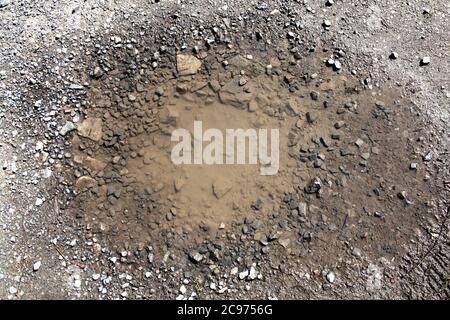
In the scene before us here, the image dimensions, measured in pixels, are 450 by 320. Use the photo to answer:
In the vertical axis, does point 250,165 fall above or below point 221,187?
above

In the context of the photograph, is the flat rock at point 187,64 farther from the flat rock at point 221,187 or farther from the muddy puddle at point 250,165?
the flat rock at point 221,187

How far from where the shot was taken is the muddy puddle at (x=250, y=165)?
4332 mm

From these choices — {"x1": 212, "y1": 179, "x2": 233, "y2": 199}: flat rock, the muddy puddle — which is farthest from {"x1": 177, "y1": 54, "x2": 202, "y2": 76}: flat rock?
{"x1": 212, "y1": 179, "x2": 233, "y2": 199}: flat rock

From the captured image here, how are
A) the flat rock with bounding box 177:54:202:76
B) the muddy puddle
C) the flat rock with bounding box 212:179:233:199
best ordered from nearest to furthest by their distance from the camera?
1. the muddy puddle
2. the flat rock with bounding box 212:179:233:199
3. the flat rock with bounding box 177:54:202:76

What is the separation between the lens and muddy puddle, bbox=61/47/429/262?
433 centimetres

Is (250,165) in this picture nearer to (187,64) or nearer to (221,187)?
(221,187)

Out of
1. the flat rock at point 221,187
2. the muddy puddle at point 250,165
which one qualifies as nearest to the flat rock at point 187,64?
the muddy puddle at point 250,165

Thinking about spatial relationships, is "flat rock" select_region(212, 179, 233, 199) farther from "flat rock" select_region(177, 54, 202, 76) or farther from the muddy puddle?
"flat rock" select_region(177, 54, 202, 76)

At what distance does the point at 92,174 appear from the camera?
180 inches

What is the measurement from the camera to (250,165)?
456cm

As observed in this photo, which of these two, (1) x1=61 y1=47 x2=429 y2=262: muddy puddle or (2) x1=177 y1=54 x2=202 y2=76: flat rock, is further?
(2) x1=177 y1=54 x2=202 y2=76: flat rock

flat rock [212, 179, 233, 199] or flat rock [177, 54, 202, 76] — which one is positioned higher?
flat rock [177, 54, 202, 76]

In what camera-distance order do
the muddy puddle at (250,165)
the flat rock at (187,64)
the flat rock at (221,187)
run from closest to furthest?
the muddy puddle at (250,165)
the flat rock at (221,187)
the flat rock at (187,64)

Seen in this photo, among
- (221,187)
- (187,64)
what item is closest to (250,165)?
(221,187)
